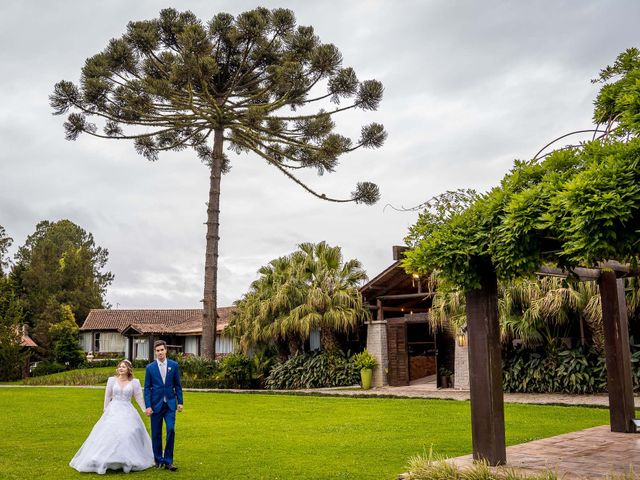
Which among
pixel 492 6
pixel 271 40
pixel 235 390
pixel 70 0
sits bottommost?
pixel 235 390

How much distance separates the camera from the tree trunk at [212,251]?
25.8 metres

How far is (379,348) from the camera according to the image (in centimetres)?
2153

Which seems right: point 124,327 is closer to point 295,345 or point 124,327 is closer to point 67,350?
point 67,350

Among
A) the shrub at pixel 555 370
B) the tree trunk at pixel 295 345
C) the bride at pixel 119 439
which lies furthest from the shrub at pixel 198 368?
the bride at pixel 119 439

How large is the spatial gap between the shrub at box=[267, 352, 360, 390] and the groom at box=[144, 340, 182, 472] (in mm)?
14687

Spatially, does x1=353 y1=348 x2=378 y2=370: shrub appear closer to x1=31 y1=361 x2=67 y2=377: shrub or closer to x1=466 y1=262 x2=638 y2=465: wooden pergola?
x1=466 y1=262 x2=638 y2=465: wooden pergola

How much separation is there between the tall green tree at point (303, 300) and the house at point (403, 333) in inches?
28.9

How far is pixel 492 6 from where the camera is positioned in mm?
12281

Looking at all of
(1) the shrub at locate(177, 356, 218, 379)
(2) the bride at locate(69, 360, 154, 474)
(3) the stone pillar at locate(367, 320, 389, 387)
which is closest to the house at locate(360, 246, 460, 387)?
(3) the stone pillar at locate(367, 320, 389, 387)

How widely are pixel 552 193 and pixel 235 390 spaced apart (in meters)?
18.4

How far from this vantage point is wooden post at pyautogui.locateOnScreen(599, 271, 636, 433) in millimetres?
8898

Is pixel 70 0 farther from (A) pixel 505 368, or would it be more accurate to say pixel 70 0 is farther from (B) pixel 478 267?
(A) pixel 505 368

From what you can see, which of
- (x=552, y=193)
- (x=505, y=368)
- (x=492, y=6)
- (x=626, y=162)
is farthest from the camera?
(x=505, y=368)

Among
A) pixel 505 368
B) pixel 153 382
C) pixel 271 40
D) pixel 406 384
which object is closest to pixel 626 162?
pixel 153 382
